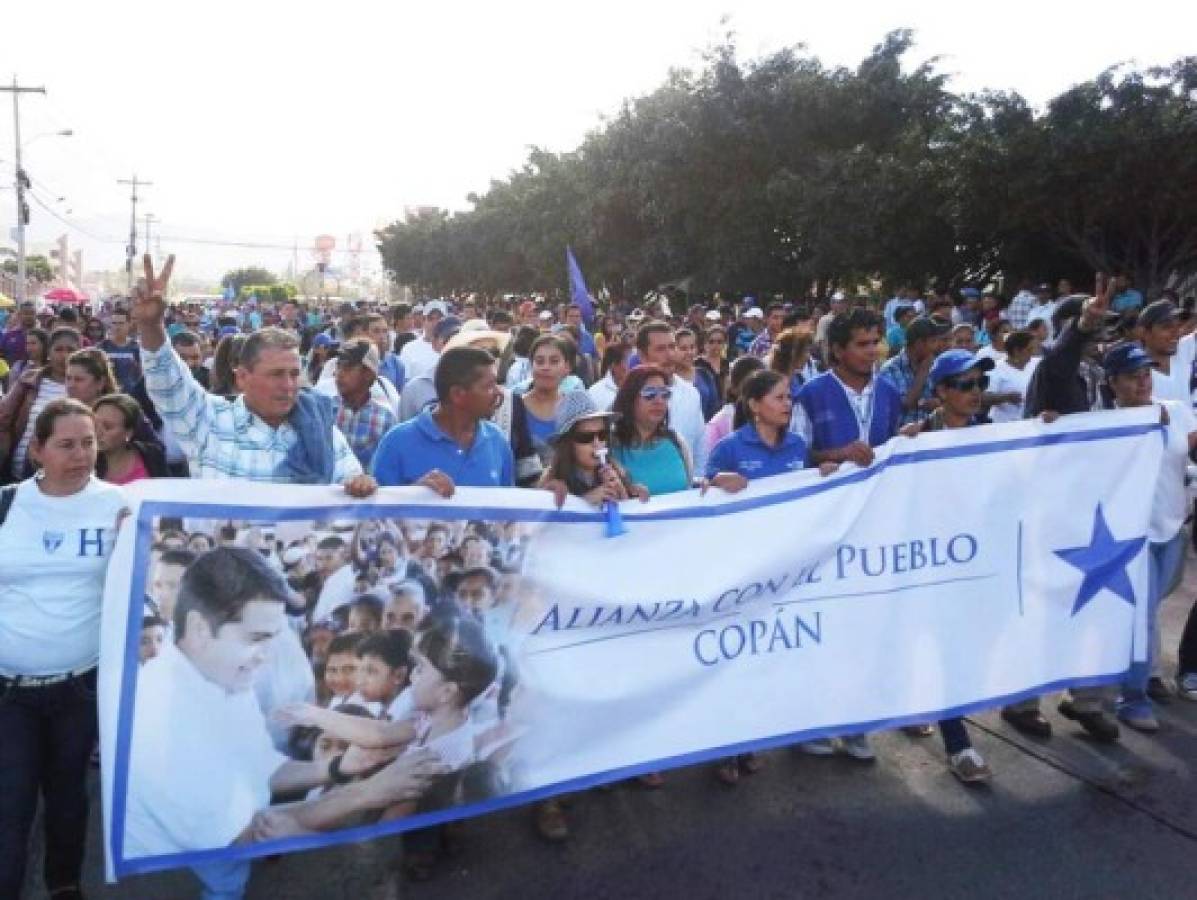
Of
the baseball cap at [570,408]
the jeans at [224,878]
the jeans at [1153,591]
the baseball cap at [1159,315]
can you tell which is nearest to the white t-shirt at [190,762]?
the jeans at [224,878]

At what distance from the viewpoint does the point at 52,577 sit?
9.54 feet

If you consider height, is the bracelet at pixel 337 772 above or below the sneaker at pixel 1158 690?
above

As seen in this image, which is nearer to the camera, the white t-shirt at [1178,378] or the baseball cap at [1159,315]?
the baseball cap at [1159,315]

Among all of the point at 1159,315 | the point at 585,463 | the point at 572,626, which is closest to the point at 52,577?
the point at 572,626

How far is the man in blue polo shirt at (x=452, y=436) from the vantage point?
3693 mm

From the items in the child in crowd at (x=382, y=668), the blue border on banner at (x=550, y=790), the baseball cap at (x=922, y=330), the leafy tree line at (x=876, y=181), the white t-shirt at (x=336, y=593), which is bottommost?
the blue border on banner at (x=550, y=790)

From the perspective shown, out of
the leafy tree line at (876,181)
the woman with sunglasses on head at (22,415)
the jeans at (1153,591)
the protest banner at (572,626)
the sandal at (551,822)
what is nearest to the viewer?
the protest banner at (572,626)

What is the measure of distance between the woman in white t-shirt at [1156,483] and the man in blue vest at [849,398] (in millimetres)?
989

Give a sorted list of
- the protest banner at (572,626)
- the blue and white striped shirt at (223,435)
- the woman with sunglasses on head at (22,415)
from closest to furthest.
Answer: the protest banner at (572,626), the blue and white striped shirt at (223,435), the woman with sunglasses on head at (22,415)

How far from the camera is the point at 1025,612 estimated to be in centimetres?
408

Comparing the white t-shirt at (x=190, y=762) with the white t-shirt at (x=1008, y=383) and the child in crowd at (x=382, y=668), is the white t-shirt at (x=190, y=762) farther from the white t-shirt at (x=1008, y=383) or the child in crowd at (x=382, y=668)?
the white t-shirt at (x=1008, y=383)

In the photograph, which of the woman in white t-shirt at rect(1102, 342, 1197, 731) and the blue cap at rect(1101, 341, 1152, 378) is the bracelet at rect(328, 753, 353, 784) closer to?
the woman in white t-shirt at rect(1102, 342, 1197, 731)

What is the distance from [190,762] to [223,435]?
1.08m

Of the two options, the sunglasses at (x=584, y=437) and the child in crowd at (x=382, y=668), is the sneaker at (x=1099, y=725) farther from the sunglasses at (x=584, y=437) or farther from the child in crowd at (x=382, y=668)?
the child in crowd at (x=382, y=668)
